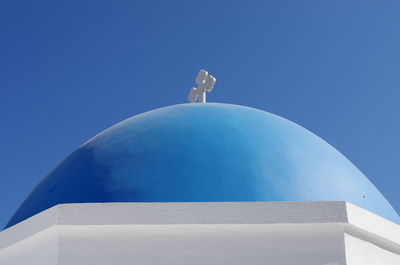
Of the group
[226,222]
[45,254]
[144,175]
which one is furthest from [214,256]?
[45,254]

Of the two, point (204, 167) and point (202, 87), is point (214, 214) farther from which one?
point (202, 87)

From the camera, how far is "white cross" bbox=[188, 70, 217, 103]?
7664mm

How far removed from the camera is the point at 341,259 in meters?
4.07

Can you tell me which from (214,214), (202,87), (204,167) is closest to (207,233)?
(214,214)

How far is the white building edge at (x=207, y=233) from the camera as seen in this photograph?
13.5 feet

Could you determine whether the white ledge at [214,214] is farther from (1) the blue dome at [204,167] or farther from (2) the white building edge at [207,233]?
(1) the blue dome at [204,167]

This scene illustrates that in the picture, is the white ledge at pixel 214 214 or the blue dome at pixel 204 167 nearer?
the white ledge at pixel 214 214

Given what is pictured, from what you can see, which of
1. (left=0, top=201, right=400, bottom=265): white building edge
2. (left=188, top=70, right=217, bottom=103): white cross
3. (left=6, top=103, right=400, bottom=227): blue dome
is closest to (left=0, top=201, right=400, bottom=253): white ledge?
(left=0, top=201, right=400, bottom=265): white building edge

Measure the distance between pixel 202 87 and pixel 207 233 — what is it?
3839 mm

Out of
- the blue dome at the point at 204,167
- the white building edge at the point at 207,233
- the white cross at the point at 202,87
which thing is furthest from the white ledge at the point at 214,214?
the white cross at the point at 202,87

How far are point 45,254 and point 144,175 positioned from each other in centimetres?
120

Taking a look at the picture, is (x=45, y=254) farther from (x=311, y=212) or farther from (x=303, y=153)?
(x=303, y=153)

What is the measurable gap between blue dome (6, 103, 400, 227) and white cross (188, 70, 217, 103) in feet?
5.29

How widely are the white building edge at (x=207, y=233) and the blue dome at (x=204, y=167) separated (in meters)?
0.48
